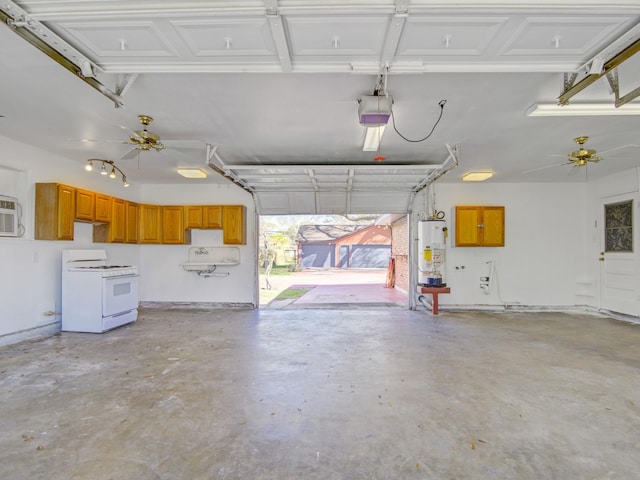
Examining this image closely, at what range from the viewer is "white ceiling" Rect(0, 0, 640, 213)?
6.28 feet

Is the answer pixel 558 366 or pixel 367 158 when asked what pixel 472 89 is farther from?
pixel 558 366

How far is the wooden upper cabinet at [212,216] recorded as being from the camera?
292 inches

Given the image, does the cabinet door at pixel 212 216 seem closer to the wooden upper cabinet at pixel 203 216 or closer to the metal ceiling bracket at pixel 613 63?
the wooden upper cabinet at pixel 203 216

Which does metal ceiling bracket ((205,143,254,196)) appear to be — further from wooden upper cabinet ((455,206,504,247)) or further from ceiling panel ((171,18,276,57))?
wooden upper cabinet ((455,206,504,247))

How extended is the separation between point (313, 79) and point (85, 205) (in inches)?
193

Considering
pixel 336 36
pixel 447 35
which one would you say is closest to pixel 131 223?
pixel 336 36

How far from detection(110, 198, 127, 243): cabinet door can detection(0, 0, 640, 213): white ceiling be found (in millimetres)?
1238

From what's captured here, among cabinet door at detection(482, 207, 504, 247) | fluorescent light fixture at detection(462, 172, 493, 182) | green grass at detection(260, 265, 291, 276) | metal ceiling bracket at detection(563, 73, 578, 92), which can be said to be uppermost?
metal ceiling bracket at detection(563, 73, 578, 92)

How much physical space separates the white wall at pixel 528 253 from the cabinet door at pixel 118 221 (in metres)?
6.94

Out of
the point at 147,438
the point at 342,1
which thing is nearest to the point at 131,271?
the point at 147,438

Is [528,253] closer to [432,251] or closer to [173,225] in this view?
[432,251]

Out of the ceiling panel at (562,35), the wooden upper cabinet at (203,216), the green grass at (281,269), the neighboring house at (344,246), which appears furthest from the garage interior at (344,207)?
the neighboring house at (344,246)

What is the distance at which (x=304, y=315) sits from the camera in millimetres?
6734

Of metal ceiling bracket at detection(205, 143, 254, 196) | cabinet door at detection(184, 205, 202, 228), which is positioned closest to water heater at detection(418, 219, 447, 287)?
metal ceiling bracket at detection(205, 143, 254, 196)
